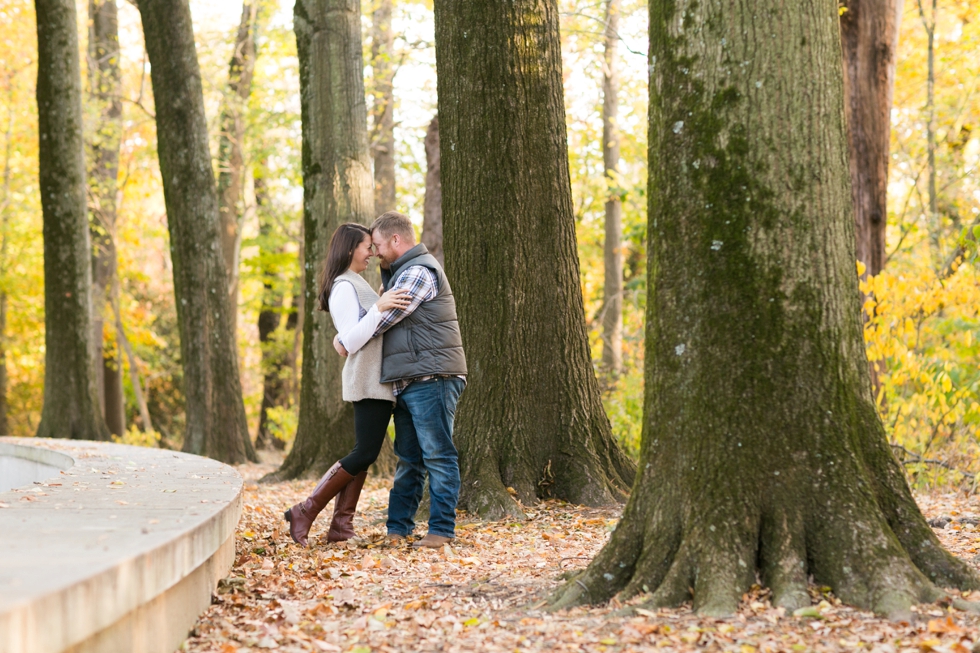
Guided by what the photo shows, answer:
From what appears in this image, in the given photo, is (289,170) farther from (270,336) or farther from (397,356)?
(397,356)

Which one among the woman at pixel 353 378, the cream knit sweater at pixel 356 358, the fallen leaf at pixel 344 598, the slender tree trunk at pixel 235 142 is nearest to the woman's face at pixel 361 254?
the woman at pixel 353 378

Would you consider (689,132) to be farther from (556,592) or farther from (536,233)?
(536,233)

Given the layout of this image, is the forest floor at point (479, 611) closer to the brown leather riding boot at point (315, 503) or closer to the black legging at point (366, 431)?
the brown leather riding boot at point (315, 503)

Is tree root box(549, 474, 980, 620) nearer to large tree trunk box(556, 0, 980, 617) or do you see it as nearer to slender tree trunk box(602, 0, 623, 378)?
large tree trunk box(556, 0, 980, 617)

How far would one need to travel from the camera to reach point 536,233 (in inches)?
275

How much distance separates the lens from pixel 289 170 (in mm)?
22297

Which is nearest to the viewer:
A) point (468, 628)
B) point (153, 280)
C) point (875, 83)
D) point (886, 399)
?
point (468, 628)

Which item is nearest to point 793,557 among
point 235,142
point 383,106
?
point 383,106

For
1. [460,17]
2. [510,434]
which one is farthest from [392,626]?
[460,17]

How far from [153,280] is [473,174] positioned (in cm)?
2428

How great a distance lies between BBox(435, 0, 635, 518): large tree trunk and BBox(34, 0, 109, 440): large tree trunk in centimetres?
868

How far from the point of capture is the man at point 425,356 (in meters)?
5.56

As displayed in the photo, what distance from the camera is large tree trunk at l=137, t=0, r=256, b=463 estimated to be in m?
12.5

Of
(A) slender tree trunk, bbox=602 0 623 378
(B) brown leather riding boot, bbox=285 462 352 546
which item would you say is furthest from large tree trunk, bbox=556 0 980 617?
(A) slender tree trunk, bbox=602 0 623 378
